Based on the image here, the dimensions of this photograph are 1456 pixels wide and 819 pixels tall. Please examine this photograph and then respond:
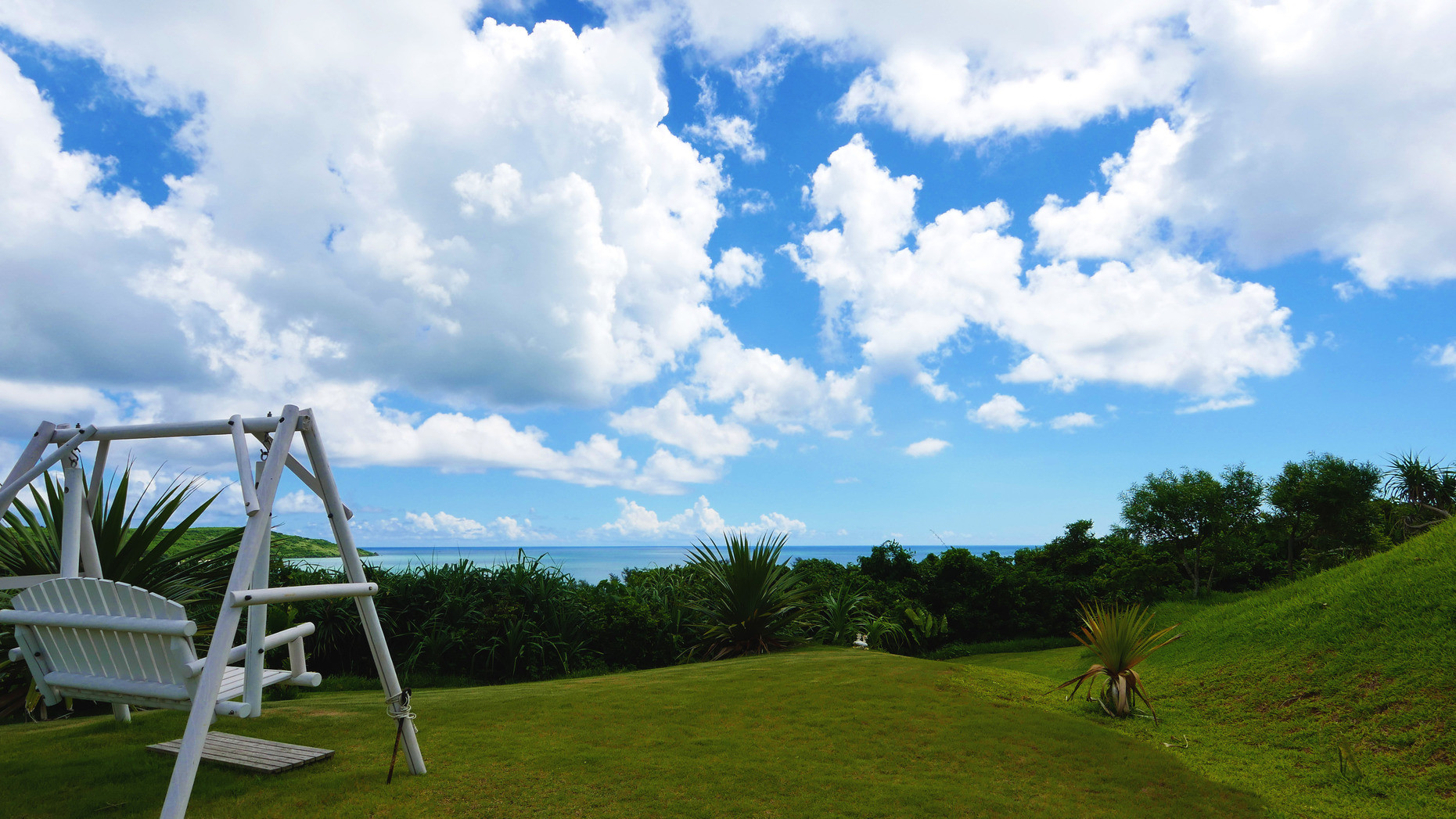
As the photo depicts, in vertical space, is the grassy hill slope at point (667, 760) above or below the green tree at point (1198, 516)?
below

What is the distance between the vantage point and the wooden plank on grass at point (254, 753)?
464cm

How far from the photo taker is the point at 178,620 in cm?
379

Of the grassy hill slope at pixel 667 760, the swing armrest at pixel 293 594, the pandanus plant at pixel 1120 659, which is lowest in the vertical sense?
the grassy hill slope at pixel 667 760

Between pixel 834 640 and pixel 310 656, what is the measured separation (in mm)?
7065

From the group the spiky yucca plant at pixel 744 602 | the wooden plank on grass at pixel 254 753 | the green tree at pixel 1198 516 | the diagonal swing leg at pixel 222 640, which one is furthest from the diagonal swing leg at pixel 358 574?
the green tree at pixel 1198 516

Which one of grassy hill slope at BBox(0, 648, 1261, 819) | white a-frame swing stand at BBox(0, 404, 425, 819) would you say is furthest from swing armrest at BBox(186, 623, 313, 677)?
grassy hill slope at BBox(0, 648, 1261, 819)

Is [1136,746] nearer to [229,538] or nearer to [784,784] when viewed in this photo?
[784,784]

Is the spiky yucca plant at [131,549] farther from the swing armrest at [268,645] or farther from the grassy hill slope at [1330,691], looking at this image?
the grassy hill slope at [1330,691]

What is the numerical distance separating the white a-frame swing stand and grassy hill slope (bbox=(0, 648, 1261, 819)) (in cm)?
53

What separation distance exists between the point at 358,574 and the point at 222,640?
931 millimetres

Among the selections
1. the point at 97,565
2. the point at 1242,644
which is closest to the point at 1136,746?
the point at 1242,644

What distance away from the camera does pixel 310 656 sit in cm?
937

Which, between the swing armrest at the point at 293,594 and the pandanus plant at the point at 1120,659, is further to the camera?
the pandanus plant at the point at 1120,659

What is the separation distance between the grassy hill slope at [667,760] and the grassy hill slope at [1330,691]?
0.72 meters
